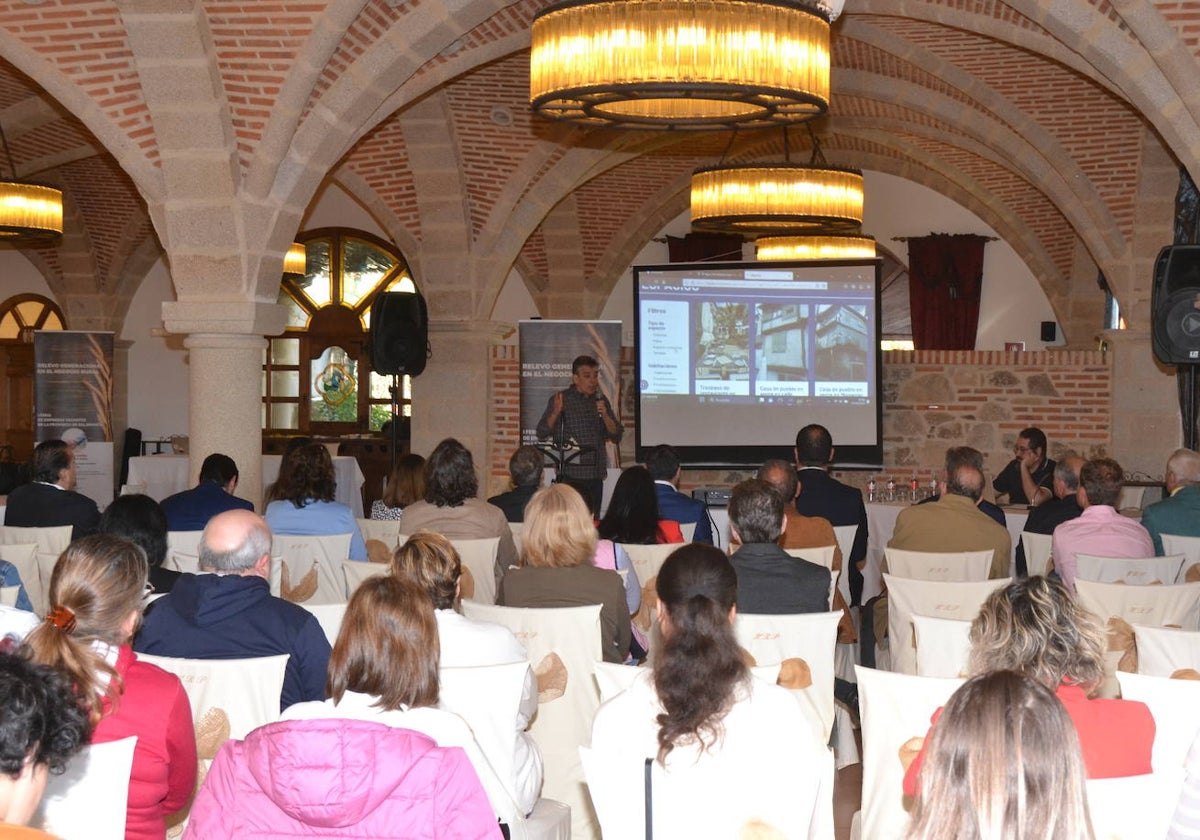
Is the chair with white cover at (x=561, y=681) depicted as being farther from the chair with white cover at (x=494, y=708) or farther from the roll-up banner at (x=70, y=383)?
the roll-up banner at (x=70, y=383)

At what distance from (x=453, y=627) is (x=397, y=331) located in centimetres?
789

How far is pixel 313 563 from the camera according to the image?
5.86m

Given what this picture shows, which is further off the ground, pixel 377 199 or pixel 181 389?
pixel 377 199

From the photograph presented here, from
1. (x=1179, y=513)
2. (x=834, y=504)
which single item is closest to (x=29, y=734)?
(x=834, y=504)

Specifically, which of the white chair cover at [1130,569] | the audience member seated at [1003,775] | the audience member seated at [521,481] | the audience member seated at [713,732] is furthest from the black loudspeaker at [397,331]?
the audience member seated at [1003,775]

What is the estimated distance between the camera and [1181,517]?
627cm

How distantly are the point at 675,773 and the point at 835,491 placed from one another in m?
4.40

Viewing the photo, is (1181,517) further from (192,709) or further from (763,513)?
(192,709)

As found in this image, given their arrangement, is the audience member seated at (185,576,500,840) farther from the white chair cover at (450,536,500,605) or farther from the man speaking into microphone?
the man speaking into microphone

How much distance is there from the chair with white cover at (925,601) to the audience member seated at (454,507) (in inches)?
71.2

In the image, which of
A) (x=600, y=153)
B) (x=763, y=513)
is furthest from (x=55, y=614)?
(x=600, y=153)

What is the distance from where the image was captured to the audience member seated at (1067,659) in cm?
265

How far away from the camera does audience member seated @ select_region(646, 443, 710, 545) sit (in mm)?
6551

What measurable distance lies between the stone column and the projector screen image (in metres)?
1.35
